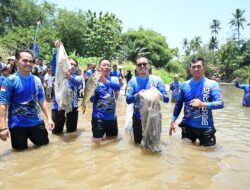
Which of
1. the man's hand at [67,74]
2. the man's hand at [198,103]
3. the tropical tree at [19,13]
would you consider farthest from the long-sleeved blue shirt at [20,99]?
the tropical tree at [19,13]

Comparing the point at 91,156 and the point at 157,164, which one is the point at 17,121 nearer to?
the point at 91,156

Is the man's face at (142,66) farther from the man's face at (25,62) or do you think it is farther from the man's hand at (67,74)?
the man's face at (25,62)

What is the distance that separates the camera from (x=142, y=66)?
5.74 metres

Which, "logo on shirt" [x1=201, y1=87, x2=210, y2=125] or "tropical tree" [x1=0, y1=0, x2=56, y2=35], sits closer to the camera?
"logo on shirt" [x1=201, y1=87, x2=210, y2=125]

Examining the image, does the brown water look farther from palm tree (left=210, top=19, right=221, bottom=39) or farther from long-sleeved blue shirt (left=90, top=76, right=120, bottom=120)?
palm tree (left=210, top=19, right=221, bottom=39)

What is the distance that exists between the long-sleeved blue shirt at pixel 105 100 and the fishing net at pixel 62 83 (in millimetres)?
637

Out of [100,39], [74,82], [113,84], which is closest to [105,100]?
[113,84]

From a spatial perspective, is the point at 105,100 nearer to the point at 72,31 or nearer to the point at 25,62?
the point at 25,62

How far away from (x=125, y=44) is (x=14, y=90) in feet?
126

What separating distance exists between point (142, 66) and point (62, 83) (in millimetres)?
1826

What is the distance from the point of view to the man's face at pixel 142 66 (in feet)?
18.7

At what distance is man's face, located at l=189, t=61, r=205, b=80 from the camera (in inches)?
219

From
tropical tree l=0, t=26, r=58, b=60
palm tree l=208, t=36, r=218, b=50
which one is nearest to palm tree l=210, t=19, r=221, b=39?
palm tree l=208, t=36, r=218, b=50

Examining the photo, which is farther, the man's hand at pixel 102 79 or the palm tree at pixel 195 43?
the palm tree at pixel 195 43
